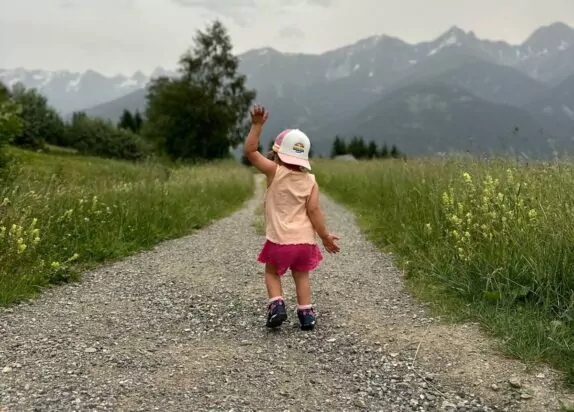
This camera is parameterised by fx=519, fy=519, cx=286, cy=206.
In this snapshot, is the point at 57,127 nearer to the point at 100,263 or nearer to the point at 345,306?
the point at 100,263

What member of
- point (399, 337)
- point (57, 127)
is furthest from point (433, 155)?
point (57, 127)

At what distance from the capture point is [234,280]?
6738 millimetres

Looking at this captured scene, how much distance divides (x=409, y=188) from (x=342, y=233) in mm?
1657

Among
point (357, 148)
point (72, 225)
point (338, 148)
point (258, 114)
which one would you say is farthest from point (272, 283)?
point (338, 148)

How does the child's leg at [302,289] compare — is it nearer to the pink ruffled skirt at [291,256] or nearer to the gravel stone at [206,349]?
the pink ruffled skirt at [291,256]

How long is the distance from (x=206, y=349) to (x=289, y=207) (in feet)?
4.84

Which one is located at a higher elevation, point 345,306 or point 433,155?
point 433,155

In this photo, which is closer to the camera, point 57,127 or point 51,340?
point 51,340

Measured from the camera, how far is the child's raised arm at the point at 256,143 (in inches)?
182

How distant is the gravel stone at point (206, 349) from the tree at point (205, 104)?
42.6 metres

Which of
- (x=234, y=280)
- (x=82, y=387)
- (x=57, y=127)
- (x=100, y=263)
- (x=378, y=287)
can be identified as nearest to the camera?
(x=82, y=387)

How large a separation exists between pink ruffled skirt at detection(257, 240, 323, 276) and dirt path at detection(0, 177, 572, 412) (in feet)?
1.92

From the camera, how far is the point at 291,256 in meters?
4.82

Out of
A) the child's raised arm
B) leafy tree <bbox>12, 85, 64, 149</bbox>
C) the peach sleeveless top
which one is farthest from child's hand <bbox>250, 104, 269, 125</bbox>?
→ leafy tree <bbox>12, 85, 64, 149</bbox>
